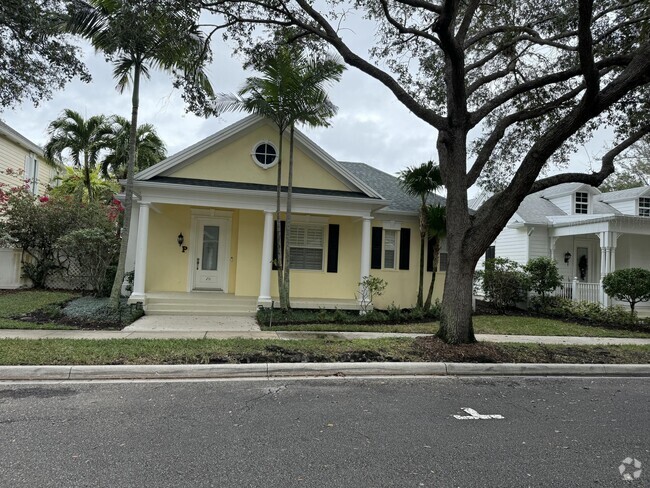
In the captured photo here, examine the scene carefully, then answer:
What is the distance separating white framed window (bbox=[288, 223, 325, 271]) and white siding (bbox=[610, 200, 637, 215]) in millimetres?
13942

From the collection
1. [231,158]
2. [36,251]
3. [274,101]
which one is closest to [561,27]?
[274,101]

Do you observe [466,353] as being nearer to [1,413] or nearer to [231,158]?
[1,413]

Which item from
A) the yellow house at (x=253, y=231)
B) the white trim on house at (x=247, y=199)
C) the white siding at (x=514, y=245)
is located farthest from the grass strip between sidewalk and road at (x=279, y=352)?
the white siding at (x=514, y=245)

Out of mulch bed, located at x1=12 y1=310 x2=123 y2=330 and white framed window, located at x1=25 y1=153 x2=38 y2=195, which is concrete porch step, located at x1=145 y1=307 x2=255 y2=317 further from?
white framed window, located at x1=25 y1=153 x2=38 y2=195

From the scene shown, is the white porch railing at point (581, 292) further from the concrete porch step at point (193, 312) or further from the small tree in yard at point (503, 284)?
the concrete porch step at point (193, 312)

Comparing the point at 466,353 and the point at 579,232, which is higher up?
the point at 579,232

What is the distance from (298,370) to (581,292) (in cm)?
1363

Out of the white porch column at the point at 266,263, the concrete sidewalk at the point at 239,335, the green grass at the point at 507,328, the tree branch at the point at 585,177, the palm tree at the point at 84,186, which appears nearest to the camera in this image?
the tree branch at the point at 585,177

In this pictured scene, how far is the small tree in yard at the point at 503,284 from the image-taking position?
14797mm

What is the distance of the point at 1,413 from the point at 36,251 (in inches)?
473

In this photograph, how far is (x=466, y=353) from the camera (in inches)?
291

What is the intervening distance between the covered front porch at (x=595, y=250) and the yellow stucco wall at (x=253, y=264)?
6602mm

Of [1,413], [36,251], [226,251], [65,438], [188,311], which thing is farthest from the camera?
[36,251]

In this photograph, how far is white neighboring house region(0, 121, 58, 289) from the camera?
13.9m
